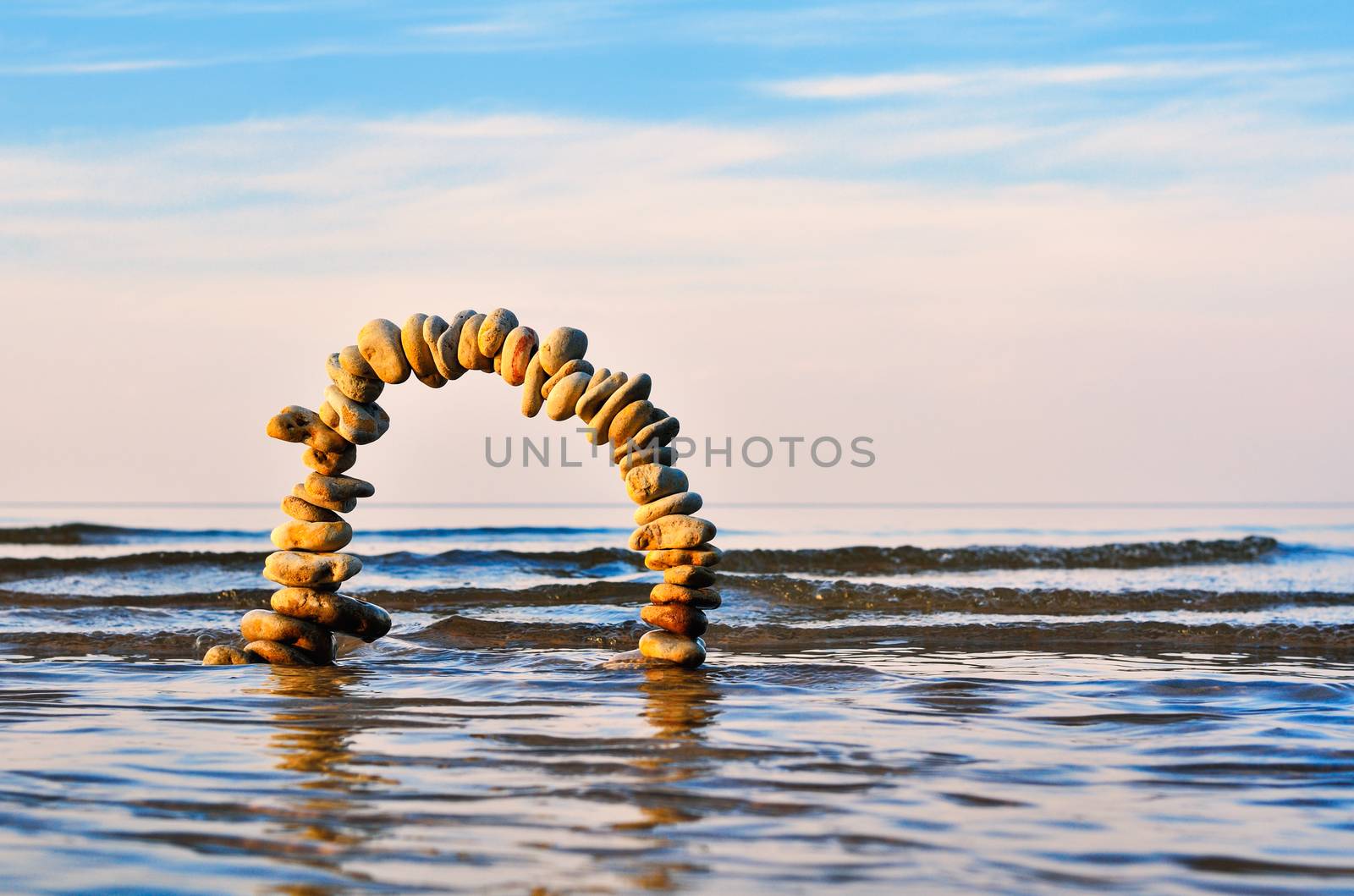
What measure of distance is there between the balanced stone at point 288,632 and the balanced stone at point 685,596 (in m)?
1.74

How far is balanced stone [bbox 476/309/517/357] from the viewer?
249 inches

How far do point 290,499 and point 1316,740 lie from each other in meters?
4.81

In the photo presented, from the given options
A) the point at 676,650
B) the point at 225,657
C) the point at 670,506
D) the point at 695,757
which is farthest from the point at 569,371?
the point at 695,757

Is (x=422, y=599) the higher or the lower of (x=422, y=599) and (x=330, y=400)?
the lower

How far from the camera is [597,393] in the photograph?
244 inches

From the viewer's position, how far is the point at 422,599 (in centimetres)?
1152

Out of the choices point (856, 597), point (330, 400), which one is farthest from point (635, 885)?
point (856, 597)

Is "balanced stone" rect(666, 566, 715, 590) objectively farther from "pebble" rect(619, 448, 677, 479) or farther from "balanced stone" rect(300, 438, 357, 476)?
"balanced stone" rect(300, 438, 357, 476)

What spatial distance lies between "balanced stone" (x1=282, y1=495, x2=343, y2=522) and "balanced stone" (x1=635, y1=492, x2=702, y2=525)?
63.5 inches

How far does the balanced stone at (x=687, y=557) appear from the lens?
6.43 meters

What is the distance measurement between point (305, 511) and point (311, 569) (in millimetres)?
311

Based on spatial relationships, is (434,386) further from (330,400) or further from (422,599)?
(422,599)

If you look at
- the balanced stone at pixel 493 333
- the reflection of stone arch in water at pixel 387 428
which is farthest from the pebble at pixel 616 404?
the balanced stone at pixel 493 333

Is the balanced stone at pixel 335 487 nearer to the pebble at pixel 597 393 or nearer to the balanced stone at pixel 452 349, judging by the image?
the balanced stone at pixel 452 349
